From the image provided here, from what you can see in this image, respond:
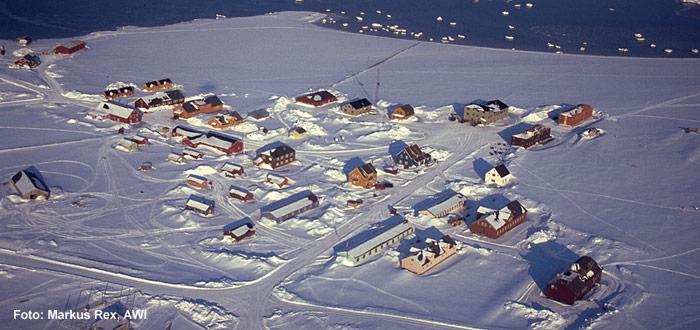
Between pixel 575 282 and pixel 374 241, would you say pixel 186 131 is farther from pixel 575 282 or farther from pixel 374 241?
pixel 575 282

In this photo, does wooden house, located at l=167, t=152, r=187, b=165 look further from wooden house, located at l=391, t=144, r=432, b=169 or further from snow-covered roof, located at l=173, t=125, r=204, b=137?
wooden house, located at l=391, t=144, r=432, b=169

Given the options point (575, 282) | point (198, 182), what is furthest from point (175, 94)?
point (575, 282)

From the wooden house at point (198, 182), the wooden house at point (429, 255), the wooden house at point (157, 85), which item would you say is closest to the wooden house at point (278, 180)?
the wooden house at point (198, 182)

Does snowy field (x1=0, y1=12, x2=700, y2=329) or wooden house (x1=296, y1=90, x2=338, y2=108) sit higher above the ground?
wooden house (x1=296, y1=90, x2=338, y2=108)

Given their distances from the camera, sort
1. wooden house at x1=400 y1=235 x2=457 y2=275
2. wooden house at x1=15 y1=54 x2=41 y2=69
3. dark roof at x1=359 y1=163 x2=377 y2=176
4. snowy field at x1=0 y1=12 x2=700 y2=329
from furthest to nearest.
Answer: wooden house at x1=15 y1=54 x2=41 y2=69 → dark roof at x1=359 y1=163 x2=377 y2=176 → wooden house at x1=400 y1=235 x2=457 y2=275 → snowy field at x1=0 y1=12 x2=700 y2=329

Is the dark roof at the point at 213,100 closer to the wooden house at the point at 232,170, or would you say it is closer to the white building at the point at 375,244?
the wooden house at the point at 232,170

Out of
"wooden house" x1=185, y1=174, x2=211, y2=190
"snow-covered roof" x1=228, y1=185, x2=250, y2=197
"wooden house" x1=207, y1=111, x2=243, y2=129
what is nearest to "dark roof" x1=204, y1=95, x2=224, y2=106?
"wooden house" x1=207, y1=111, x2=243, y2=129
